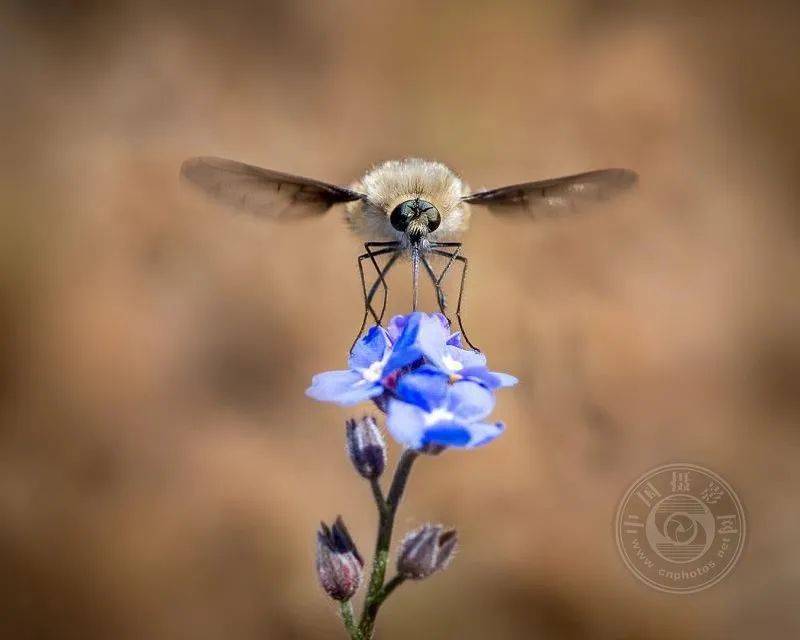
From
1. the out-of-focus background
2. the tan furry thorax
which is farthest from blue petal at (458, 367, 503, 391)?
the out-of-focus background

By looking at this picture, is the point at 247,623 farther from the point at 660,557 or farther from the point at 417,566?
the point at 417,566

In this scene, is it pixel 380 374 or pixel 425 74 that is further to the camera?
pixel 425 74

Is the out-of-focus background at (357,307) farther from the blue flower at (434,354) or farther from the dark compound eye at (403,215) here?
the blue flower at (434,354)

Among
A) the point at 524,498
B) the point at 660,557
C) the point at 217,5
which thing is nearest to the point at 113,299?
the point at 217,5

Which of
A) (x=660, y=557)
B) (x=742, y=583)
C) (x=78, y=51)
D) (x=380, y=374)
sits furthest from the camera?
(x=78, y=51)

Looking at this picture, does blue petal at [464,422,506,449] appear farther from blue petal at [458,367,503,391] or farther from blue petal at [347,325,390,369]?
blue petal at [347,325,390,369]
